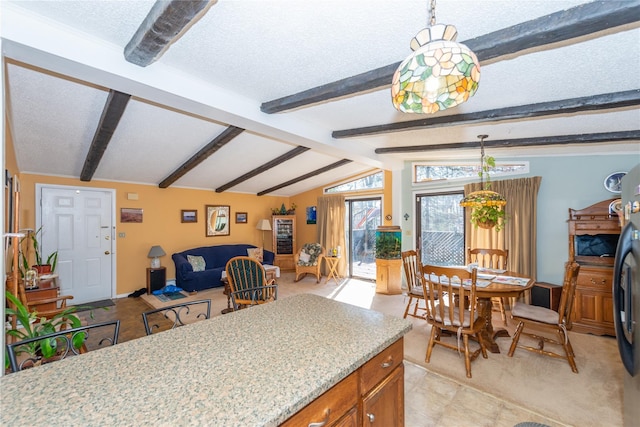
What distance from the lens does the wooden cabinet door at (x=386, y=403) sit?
1.25 m

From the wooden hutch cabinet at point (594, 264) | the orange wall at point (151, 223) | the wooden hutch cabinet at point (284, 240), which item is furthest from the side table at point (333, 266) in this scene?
the wooden hutch cabinet at point (594, 264)

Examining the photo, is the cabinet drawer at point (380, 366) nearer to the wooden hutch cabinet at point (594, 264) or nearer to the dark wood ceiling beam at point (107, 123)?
the dark wood ceiling beam at point (107, 123)

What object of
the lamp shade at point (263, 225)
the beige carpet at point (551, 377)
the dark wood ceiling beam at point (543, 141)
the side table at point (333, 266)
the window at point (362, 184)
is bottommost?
the beige carpet at point (551, 377)

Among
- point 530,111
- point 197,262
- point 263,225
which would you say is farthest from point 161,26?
point 263,225

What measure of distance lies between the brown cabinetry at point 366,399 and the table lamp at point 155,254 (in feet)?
17.9

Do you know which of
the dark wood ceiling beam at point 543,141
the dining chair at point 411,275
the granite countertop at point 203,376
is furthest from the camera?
the dining chair at point 411,275

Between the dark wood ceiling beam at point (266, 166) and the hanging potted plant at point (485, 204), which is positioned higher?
the dark wood ceiling beam at point (266, 166)

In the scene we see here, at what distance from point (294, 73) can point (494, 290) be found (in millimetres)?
2660

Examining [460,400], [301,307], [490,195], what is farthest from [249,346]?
[490,195]

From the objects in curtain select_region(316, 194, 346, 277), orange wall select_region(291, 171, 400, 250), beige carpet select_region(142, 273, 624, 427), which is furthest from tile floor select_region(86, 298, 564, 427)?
orange wall select_region(291, 171, 400, 250)

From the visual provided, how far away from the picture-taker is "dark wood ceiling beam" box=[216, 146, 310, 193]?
471 cm

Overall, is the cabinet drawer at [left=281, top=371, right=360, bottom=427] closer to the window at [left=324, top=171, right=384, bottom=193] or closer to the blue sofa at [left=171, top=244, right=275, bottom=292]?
the blue sofa at [left=171, top=244, right=275, bottom=292]

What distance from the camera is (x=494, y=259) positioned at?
13.9 ft

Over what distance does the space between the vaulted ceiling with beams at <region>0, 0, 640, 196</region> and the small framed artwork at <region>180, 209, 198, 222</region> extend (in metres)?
2.23
